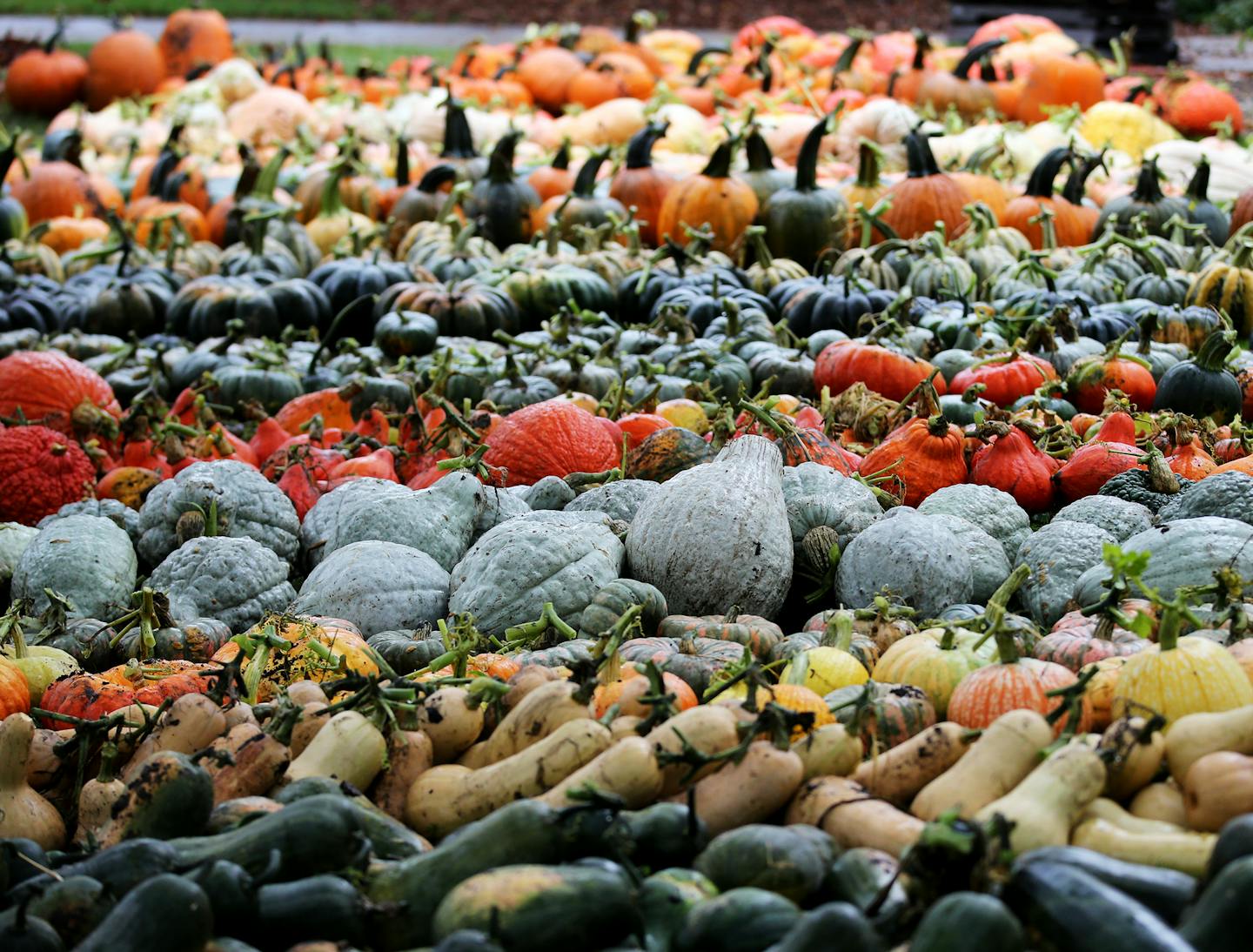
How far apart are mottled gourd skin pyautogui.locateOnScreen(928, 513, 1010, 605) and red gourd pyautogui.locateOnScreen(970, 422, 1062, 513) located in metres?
0.41

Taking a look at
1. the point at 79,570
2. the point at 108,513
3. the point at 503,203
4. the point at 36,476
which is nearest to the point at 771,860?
the point at 79,570

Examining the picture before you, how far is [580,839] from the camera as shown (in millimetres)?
2113

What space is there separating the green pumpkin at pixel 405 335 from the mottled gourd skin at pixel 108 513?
169 centimetres

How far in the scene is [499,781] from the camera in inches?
94.0

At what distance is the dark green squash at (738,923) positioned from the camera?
6.35 ft

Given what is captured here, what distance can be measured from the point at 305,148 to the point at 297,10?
978 cm

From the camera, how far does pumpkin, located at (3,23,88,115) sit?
1303 centimetres

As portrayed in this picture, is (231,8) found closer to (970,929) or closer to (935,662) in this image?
(935,662)

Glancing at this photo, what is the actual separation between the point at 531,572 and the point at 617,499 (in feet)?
1.74

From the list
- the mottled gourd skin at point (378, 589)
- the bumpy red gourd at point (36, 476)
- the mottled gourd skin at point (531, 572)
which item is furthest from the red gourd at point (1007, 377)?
the bumpy red gourd at point (36, 476)

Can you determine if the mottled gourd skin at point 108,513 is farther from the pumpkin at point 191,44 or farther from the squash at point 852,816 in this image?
the pumpkin at point 191,44

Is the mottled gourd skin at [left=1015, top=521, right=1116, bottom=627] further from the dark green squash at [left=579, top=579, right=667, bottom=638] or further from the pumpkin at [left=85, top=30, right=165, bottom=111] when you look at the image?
the pumpkin at [left=85, top=30, right=165, bottom=111]

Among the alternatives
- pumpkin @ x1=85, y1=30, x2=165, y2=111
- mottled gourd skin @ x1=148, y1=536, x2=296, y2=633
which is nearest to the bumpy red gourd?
mottled gourd skin @ x1=148, y1=536, x2=296, y2=633

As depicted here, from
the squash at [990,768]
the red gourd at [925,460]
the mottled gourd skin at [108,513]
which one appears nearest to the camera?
the squash at [990,768]
